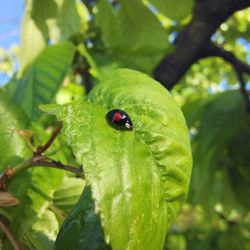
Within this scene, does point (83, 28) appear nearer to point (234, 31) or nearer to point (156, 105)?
point (156, 105)

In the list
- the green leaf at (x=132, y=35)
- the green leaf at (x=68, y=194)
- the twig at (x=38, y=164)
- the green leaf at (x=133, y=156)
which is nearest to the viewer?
the green leaf at (x=133, y=156)

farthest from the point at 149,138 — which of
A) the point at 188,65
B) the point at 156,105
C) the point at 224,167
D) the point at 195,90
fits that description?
the point at 195,90

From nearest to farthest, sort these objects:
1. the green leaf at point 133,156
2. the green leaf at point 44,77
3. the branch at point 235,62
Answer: the green leaf at point 133,156, the green leaf at point 44,77, the branch at point 235,62

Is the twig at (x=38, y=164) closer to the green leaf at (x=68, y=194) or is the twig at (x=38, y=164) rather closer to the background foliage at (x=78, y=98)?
the background foliage at (x=78, y=98)

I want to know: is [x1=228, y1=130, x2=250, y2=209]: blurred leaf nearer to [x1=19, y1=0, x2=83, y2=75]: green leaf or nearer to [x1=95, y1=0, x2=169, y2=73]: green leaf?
[x1=95, y1=0, x2=169, y2=73]: green leaf

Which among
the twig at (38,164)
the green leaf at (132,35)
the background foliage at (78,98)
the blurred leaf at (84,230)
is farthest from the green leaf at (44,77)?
the blurred leaf at (84,230)

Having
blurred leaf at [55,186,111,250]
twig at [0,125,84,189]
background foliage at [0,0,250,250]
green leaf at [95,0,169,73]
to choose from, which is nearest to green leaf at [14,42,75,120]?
background foliage at [0,0,250,250]
